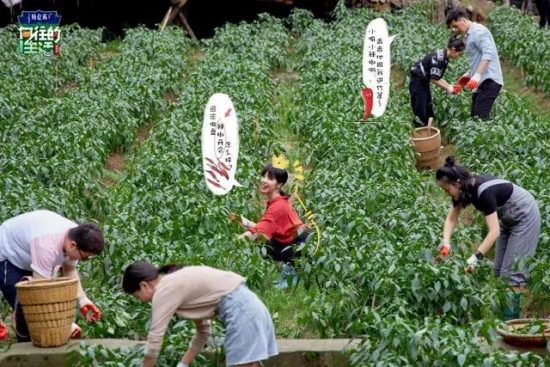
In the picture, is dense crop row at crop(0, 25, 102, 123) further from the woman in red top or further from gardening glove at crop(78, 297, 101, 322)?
gardening glove at crop(78, 297, 101, 322)

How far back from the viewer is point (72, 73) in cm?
1839

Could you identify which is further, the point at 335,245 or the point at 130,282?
the point at 335,245

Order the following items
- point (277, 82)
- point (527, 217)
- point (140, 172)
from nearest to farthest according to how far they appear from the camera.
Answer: point (527, 217) < point (140, 172) < point (277, 82)

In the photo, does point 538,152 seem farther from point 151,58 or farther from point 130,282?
point 151,58

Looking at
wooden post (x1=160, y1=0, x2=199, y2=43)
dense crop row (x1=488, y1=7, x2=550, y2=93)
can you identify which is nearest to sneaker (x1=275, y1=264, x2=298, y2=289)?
dense crop row (x1=488, y1=7, x2=550, y2=93)

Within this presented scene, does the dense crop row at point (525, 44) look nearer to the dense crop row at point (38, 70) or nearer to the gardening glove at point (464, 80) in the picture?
the gardening glove at point (464, 80)

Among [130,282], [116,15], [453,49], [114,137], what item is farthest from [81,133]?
[116,15]

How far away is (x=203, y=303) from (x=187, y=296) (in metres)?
0.12

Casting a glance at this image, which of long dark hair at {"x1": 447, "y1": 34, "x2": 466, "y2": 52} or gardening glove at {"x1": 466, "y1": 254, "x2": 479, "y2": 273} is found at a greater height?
long dark hair at {"x1": 447, "y1": 34, "x2": 466, "y2": 52}

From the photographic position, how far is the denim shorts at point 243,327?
6734 millimetres

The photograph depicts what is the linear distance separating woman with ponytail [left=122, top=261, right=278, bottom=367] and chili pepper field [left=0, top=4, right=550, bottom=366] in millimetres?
646

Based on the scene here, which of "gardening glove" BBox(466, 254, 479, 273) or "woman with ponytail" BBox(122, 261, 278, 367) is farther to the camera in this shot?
"gardening glove" BBox(466, 254, 479, 273)

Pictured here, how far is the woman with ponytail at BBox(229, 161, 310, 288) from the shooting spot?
9.63m

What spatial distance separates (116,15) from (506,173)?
49.2 ft
